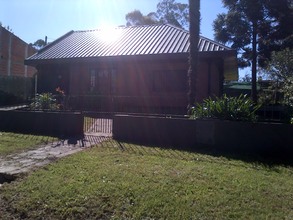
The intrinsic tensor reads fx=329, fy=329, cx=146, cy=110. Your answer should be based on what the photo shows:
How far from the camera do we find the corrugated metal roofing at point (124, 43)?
631 inches

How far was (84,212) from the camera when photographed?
14.6 feet

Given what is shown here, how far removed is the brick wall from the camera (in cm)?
3161

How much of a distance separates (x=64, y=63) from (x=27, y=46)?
21040 millimetres

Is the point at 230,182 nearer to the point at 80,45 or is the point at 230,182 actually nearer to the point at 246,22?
the point at 80,45

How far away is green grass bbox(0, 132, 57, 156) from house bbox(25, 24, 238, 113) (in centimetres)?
608

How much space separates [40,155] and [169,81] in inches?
405

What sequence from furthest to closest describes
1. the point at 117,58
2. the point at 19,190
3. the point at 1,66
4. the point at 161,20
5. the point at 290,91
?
the point at 161,20 < the point at 1,66 < the point at 117,58 < the point at 290,91 < the point at 19,190

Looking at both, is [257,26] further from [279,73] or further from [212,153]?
[212,153]

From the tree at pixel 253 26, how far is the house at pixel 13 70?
1817 cm

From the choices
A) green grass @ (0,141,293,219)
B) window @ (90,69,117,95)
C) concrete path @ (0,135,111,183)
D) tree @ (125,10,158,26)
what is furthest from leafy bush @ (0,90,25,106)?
tree @ (125,10,158,26)

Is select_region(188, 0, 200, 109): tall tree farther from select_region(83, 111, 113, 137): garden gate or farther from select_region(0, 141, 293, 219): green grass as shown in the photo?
select_region(0, 141, 293, 219): green grass

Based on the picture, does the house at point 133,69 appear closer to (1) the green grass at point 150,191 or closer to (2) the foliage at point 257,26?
(1) the green grass at point 150,191

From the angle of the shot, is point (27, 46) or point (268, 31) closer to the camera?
point (268, 31)

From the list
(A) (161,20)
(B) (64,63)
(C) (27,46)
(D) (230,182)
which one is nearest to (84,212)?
(D) (230,182)
